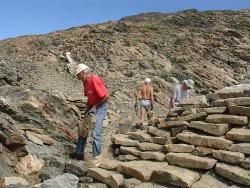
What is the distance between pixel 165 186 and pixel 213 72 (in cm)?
1835

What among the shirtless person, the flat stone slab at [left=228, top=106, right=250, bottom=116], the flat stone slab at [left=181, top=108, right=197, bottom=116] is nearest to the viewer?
the flat stone slab at [left=228, top=106, right=250, bottom=116]

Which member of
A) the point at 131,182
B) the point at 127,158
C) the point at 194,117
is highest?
the point at 194,117

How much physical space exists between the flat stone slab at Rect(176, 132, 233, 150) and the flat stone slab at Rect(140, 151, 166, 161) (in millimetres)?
566

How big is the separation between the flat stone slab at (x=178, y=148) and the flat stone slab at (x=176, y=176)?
1.93 ft

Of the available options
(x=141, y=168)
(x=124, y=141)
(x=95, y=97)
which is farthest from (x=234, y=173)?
(x=95, y=97)

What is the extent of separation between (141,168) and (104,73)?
1641 cm

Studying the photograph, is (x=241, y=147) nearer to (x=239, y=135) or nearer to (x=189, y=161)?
(x=239, y=135)

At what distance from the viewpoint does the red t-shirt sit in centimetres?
721

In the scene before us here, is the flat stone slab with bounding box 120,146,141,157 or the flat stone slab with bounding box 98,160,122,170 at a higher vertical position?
the flat stone slab with bounding box 120,146,141,157

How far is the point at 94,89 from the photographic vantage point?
23.9ft

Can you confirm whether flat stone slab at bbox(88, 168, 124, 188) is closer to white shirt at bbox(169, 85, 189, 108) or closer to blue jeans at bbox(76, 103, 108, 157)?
blue jeans at bbox(76, 103, 108, 157)

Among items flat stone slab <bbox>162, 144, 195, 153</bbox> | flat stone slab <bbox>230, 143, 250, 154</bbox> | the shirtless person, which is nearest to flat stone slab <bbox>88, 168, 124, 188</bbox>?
flat stone slab <bbox>162, 144, 195, 153</bbox>

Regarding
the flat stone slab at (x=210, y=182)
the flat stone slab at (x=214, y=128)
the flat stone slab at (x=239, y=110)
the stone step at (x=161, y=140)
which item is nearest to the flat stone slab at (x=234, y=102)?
the flat stone slab at (x=239, y=110)

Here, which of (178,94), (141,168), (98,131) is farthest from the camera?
(178,94)
